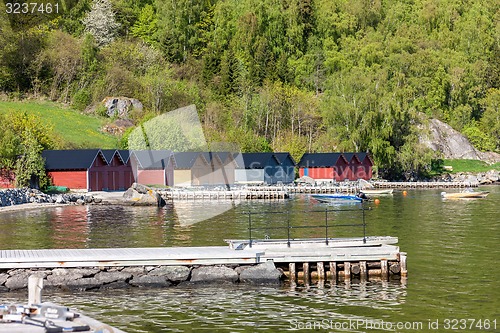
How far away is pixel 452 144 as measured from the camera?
120750 millimetres

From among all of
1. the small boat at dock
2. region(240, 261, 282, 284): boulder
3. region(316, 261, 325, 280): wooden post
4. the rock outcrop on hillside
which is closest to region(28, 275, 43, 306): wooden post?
region(240, 261, 282, 284): boulder

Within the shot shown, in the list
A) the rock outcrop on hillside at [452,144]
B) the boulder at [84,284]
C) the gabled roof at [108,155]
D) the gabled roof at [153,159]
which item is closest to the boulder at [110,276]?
the boulder at [84,284]

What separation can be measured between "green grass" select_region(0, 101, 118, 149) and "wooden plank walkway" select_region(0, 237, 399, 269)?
60556mm

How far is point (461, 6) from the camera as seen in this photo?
464 ft

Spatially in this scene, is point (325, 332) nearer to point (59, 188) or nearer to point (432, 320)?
point (432, 320)

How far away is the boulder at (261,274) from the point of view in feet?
85.7

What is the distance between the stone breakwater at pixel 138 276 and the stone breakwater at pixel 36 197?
36.8 metres

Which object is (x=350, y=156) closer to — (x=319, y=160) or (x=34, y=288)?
(x=319, y=160)

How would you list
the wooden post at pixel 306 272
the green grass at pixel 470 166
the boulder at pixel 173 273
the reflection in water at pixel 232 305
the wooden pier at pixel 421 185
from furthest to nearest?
the green grass at pixel 470 166 < the wooden pier at pixel 421 185 < the wooden post at pixel 306 272 < the boulder at pixel 173 273 < the reflection in water at pixel 232 305

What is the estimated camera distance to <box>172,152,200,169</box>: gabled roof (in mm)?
87062

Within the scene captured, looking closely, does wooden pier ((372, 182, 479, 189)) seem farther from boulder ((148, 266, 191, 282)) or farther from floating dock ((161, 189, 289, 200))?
boulder ((148, 266, 191, 282))

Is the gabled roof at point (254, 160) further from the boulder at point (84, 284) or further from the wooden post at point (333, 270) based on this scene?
the boulder at point (84, 284)

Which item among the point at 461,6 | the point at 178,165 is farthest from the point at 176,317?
the point at 461,6

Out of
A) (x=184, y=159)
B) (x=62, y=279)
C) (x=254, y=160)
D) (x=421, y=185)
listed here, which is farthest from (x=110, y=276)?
(x=421, y=185)
